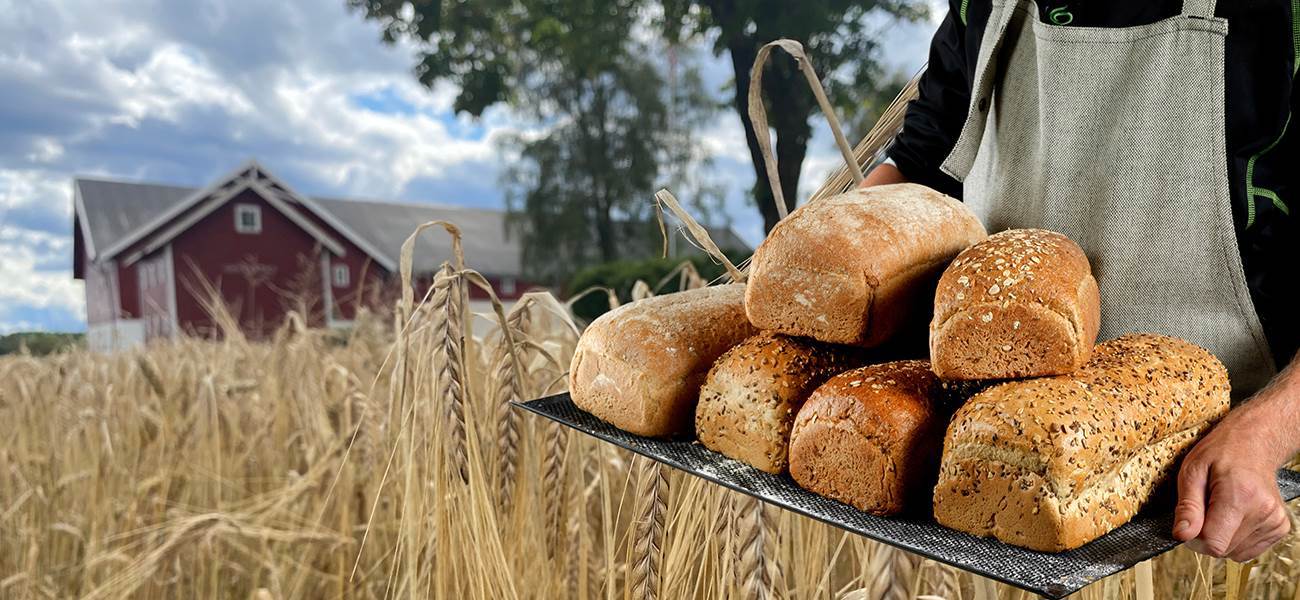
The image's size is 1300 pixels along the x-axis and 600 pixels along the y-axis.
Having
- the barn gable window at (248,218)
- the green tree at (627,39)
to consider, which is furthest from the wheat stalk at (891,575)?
the barn gable window at (248,218)

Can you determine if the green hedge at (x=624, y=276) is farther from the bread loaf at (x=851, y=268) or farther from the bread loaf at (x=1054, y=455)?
the bread loaf at (x=1054, y=455)

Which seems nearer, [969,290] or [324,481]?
[969,290]

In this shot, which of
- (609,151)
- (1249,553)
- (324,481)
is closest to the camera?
(1249,553)

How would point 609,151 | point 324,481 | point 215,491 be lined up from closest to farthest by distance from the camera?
point 324,481
point 215,491
point 609,151

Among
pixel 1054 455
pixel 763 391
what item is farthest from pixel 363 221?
pixel 1054 455

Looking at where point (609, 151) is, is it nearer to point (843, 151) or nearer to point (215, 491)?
point (215, 491)

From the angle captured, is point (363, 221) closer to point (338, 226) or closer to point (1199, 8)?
point (338, 226)

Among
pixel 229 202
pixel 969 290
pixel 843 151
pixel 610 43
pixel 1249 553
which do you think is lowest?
pixel 1249 553

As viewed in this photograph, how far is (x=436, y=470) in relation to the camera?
1.13 metres

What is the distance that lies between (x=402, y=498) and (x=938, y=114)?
1.34 metres

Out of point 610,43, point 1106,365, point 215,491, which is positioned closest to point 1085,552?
point 1106,365

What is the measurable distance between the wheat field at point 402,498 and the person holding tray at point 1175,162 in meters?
0.33

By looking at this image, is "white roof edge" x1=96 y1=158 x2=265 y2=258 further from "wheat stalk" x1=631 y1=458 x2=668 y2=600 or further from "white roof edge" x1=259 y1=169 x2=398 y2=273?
"wheat stalk" x1=631 y1=458 x2=668 y2=600

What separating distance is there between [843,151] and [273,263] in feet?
66.6
